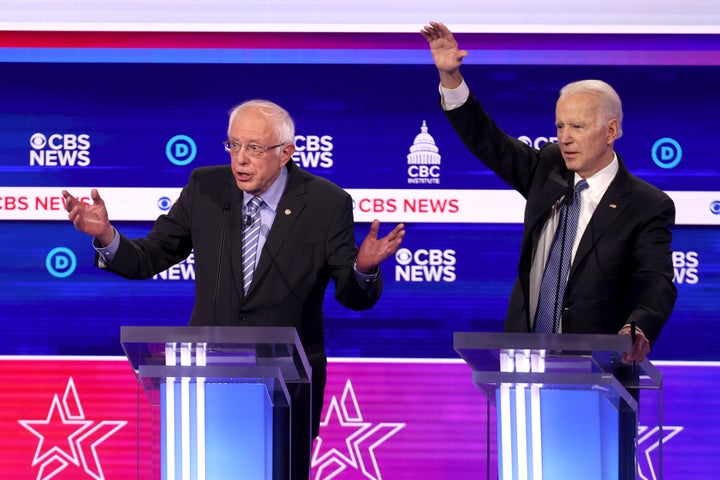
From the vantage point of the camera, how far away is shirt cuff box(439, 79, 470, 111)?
11.0 feet

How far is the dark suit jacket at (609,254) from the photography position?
321 centimetres

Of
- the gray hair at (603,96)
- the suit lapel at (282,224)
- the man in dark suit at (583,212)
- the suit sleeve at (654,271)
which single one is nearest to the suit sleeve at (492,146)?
the man in dark suit at (583,212)

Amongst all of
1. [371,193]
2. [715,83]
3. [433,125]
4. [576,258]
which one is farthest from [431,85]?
[576,258]

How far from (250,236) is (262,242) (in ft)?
0.14

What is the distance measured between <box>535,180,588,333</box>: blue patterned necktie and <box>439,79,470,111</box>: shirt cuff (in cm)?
45

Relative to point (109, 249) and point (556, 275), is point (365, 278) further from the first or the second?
point (109, 249)

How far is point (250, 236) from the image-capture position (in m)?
3.32

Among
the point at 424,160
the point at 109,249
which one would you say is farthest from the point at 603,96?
the point at 109,249

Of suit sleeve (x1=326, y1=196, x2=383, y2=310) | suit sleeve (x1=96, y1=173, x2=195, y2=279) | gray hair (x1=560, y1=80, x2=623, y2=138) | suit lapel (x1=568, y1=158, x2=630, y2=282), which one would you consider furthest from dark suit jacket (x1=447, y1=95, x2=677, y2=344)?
suit sleeve (x1=96, y1=173, x2=195, y2=279)

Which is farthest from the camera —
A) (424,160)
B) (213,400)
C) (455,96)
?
(424,160)

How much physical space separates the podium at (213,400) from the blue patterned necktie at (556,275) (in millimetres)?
1010

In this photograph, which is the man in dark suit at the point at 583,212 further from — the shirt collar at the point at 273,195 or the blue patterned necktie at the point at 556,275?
the shirt collar at the point at 273,195

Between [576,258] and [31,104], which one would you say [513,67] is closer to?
A: [576,258]

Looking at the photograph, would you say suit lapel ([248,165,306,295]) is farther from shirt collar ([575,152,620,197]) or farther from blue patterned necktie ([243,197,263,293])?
shirt collar ([575,152,620,197])
